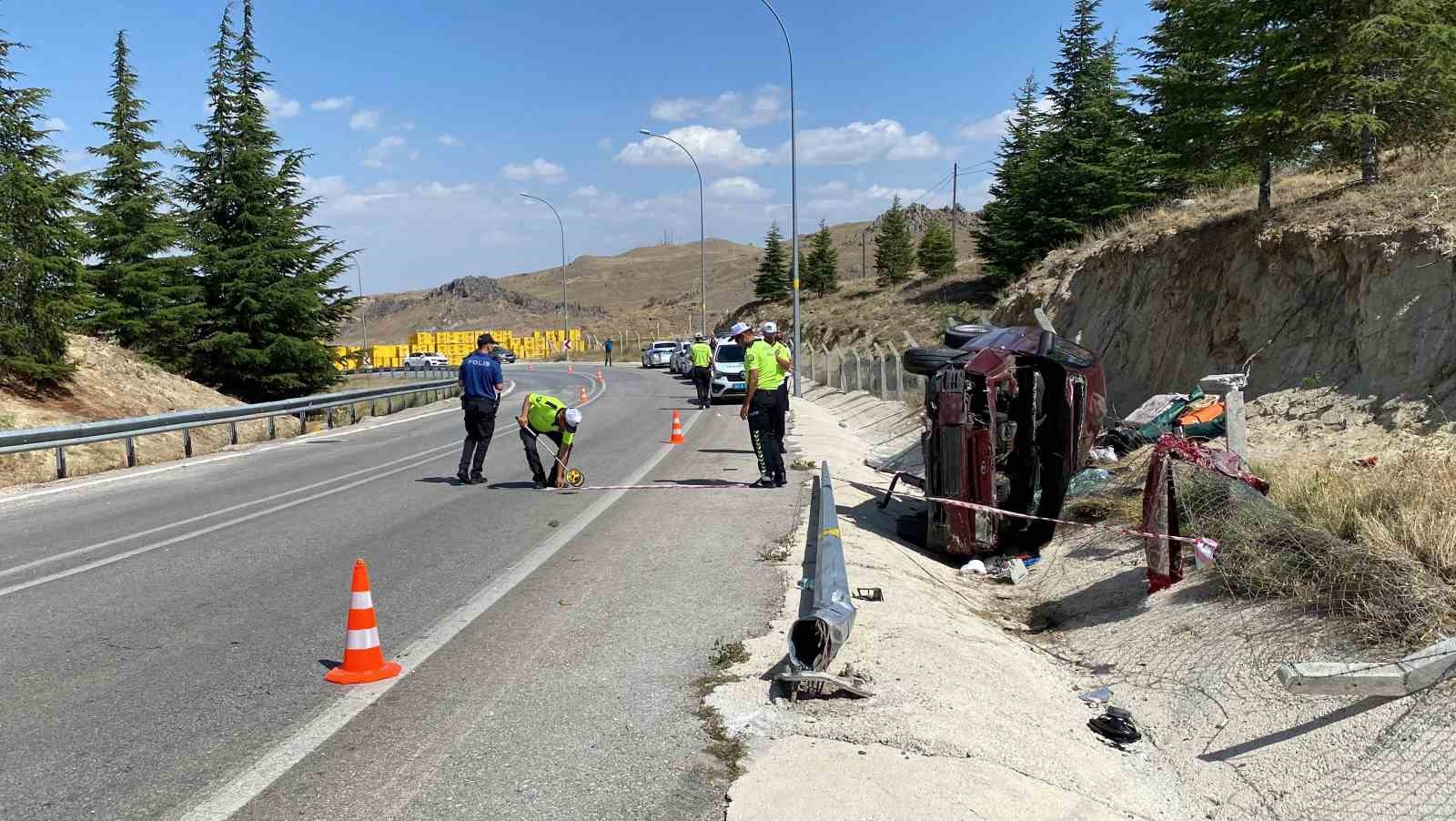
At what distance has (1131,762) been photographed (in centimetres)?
498

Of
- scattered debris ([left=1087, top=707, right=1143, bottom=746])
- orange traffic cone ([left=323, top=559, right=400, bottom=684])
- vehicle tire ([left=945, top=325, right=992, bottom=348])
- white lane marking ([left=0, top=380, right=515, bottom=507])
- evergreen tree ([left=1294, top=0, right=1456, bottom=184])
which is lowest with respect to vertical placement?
scattered debris ([left=1087, top=707, right=1143, bottom=746])

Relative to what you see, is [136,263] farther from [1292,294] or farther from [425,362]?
[425,362]

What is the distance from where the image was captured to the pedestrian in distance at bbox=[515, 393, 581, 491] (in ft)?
40.7

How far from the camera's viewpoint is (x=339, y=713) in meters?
4.72

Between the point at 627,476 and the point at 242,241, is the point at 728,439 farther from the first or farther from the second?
the point at 242,241

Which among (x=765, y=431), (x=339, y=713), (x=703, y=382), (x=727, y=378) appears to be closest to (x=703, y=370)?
(x=703, y=382)

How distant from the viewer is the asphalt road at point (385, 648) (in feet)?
12.9

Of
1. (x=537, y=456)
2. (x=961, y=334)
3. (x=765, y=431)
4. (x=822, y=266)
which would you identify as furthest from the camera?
(x=822, y=266)

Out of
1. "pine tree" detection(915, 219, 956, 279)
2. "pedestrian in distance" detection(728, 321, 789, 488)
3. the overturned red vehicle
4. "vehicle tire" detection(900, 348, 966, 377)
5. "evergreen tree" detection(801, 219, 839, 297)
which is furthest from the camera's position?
"evergreen tree" detection(801, 219, 839, 297)

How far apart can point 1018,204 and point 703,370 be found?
622 inches

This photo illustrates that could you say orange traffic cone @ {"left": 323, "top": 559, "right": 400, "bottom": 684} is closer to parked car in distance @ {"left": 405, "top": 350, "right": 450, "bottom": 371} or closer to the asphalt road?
the asphalt road

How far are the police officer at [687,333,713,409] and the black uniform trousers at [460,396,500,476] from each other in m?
14.0

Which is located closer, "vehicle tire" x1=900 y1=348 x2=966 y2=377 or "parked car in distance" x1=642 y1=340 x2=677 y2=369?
"vehicle tire" x1=900 y1=348 x2=966 y2=377

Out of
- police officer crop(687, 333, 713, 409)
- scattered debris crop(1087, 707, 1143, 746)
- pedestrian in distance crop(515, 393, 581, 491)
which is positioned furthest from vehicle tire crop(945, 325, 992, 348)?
police officer crop(687, 333, 713, 409)
